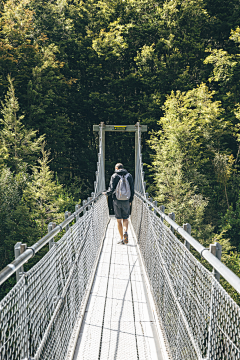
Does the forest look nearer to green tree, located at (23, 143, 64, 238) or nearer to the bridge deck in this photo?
green tree, located at (23, 143, 64, 238)

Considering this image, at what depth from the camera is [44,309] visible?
5.11 feet

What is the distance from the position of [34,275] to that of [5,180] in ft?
39.3

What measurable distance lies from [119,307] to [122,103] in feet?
55.7

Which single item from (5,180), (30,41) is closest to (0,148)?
(5,180)

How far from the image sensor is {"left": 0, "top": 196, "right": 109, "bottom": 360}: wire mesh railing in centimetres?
112

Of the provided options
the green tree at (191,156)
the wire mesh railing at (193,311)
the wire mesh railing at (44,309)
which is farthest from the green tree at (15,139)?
the wire mesh railing at (193,311)

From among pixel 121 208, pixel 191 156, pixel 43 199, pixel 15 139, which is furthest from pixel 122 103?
pixel 121 208

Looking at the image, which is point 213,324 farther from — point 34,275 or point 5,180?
point 5,180

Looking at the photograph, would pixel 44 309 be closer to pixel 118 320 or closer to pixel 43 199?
pixel 118 320

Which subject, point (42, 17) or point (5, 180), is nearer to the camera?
point (5, 180)

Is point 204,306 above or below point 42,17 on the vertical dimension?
below

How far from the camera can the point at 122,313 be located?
2.55m

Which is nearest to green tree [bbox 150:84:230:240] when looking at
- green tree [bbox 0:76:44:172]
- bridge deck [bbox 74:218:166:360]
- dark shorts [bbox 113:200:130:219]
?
green tree [bbox 0:76:44:172]

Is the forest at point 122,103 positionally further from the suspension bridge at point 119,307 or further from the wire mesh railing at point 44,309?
the wire mesh railing at point 44,309
